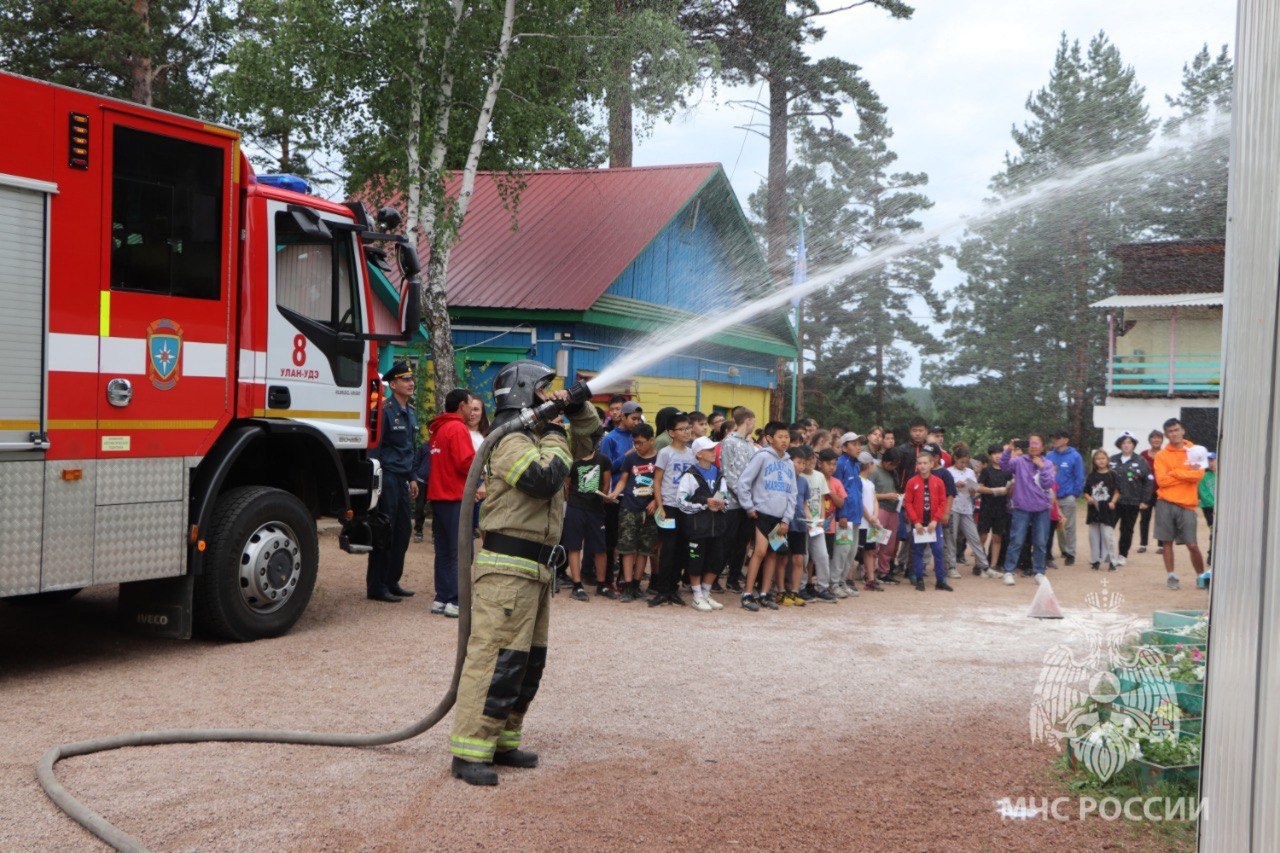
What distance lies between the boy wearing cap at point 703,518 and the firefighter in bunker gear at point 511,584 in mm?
4922

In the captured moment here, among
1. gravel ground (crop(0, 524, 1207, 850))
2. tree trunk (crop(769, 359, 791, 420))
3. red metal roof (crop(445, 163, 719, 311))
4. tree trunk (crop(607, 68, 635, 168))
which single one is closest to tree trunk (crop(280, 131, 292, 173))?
red metal roof (crop(445, 163, 719, 311))

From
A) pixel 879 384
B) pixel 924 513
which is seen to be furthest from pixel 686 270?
pixel 879 384

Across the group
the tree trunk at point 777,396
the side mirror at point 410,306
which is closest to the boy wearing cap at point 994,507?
the side mirror at point 410,306

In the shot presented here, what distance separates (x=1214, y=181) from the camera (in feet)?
108

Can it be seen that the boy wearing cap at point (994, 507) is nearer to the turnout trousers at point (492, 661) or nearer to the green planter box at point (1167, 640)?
the green planter box at point (1167, 640)

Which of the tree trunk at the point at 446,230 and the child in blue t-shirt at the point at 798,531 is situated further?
the tree trunk at the point at 446,230

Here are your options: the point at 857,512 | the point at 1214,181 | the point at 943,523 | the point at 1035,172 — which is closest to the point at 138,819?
the point at 857,512

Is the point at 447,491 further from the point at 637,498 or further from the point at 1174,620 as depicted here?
the point at 1174,620

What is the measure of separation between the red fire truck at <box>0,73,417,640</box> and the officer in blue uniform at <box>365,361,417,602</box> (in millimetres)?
635

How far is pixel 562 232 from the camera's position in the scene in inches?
801

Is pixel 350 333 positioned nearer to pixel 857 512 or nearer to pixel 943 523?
pixel 857 512

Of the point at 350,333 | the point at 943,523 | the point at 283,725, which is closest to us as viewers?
the point at 283,725

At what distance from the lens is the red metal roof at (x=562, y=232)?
61.0 feet

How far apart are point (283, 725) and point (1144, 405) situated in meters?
28.0
